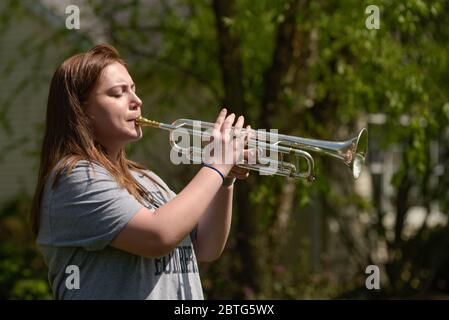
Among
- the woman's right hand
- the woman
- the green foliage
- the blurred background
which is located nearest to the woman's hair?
the woman

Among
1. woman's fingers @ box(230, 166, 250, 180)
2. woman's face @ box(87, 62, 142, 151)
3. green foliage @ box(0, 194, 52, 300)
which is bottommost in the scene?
green foliage @ box(0, 194, 52, 300)

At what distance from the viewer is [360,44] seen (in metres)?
5.53

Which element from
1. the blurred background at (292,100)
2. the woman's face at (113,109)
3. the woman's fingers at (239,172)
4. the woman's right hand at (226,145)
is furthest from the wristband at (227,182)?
the blurred background at (292,100)

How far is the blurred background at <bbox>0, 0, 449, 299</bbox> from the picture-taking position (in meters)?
5.66

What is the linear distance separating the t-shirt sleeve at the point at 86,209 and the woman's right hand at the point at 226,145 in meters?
0.30

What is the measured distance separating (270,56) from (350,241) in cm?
280

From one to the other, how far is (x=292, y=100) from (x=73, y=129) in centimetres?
357

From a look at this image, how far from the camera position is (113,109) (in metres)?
2.63

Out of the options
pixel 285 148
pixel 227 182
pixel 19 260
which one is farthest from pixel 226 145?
pixel 19 260

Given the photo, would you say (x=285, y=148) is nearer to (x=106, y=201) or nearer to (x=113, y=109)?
(x=113, y=109)

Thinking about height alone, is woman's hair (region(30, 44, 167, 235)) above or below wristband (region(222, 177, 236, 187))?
above

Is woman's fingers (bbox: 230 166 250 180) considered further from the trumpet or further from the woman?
the woman

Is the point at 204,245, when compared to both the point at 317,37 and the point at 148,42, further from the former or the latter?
the point at 148,42
